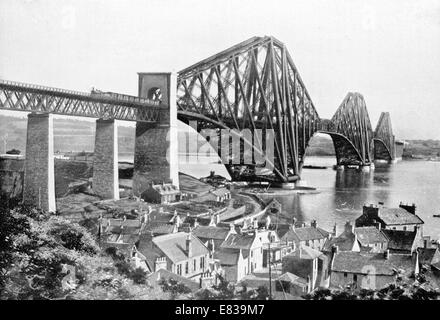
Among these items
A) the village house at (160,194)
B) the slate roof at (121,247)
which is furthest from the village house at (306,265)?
the village house at (160,194)

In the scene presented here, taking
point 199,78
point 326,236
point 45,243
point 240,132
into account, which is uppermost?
point 199,78

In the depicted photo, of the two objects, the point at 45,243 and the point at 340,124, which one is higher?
the point at 340,124

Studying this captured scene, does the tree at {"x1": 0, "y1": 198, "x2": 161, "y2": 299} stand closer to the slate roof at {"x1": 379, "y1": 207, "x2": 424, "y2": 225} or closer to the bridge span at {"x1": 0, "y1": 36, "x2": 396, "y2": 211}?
the bridge span at {"x1": 0, "y1": 36, "x2": 396, "y2": 211}

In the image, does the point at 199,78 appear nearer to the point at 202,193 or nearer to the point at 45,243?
the point at 202,193

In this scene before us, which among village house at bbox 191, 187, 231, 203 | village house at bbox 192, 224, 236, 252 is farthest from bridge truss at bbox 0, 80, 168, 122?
village house at bbox 192, 224, 236, 252

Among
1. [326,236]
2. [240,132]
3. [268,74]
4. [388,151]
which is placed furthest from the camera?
[388,151]
